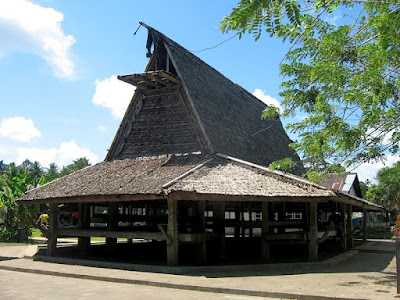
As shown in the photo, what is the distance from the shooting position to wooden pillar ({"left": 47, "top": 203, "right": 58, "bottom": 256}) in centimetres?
1287

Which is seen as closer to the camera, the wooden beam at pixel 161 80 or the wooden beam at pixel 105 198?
the wooden beam at pixel 105 198

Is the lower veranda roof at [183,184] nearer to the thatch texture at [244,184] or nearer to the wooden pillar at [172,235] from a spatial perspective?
the thatch texture at [244,184]

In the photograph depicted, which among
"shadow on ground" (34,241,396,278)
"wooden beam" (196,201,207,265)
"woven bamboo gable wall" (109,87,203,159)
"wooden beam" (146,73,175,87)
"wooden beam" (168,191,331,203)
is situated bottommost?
"shadow on ground" (34,241,396,278)

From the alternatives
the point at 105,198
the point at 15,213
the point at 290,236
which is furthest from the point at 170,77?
the point at 15,213

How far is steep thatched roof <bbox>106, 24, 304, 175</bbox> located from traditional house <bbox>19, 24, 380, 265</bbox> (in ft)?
0.12

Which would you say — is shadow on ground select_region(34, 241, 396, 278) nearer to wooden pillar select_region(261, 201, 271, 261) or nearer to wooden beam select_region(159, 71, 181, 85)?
wooden pillar select_region(261, 201, 271, 261)

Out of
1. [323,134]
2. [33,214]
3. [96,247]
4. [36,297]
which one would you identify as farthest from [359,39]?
[33,214]

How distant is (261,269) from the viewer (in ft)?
32.7

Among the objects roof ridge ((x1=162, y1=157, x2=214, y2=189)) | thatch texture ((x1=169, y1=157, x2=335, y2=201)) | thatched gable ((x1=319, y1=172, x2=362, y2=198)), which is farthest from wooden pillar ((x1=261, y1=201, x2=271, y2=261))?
thatched gable ((x1=319, y1=172, x2=362, y2=198))

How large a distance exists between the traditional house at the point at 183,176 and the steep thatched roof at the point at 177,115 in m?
Answer: 0.04

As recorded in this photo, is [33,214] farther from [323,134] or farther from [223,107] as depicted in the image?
[323,134]

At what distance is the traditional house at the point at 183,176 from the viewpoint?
1020cm

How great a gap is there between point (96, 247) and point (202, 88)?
22.9ft

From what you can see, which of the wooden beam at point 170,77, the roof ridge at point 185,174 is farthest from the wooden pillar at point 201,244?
the wooden beam at point 170,77
